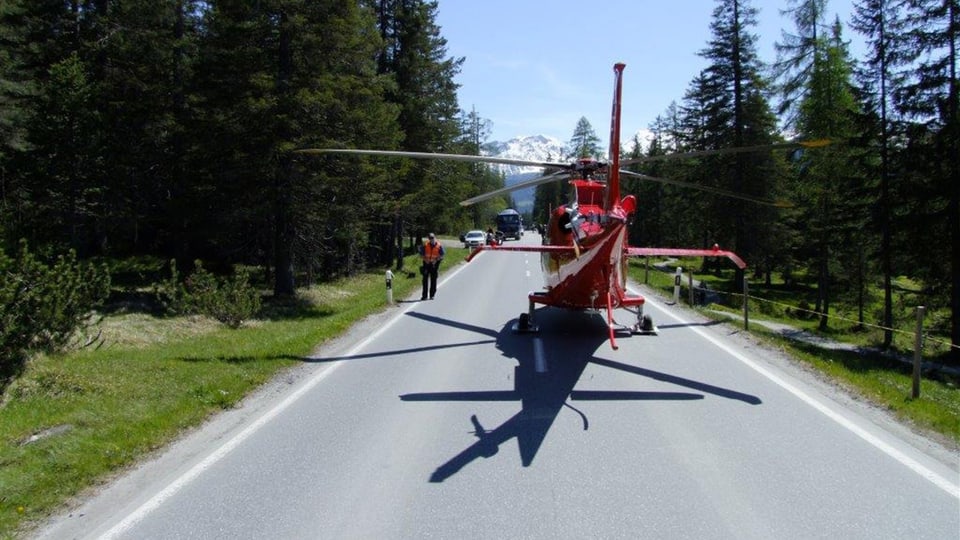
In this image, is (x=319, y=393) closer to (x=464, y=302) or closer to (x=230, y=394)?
(x=230, y=394)

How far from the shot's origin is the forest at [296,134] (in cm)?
1723

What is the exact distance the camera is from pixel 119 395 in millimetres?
7629

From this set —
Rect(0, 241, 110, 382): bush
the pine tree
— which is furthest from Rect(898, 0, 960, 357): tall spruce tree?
the pine tree

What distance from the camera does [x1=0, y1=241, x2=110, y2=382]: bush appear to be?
25.7ft

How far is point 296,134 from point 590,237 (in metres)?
10.7

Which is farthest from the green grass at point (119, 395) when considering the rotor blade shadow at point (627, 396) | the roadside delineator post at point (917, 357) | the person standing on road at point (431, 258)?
the roadside delineator post at point (917, 357)

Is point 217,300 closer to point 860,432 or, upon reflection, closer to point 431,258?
point 431,258

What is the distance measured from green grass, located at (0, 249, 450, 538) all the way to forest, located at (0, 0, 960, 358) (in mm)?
5255

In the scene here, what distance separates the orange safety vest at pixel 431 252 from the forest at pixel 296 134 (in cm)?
245

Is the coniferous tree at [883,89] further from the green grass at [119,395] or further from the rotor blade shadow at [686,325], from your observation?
the green grass at [119,395]

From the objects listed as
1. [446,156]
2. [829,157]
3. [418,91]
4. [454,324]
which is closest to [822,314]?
[454,324]

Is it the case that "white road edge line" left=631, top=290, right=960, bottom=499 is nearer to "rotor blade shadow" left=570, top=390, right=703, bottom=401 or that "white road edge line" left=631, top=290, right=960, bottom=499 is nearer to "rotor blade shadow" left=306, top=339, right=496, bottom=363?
"rotor blade shadow" left=570, top=390, right=703, bottom=401

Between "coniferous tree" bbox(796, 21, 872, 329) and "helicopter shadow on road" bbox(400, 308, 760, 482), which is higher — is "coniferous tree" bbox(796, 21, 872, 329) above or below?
above

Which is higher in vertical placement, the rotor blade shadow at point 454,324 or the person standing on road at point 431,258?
the person standing on road at point 431,258
